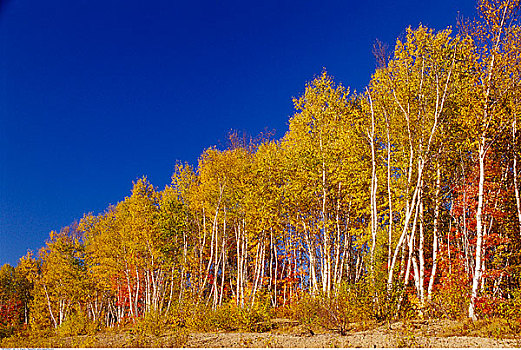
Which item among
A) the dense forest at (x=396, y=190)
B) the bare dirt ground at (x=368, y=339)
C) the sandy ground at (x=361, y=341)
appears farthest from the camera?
the dense forest at (x=396, y=190)

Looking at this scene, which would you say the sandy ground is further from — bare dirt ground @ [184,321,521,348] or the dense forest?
the dense forest

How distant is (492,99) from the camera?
11.6 m

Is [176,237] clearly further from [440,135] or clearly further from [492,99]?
[492,99]

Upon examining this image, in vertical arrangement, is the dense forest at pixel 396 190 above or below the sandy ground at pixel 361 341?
above

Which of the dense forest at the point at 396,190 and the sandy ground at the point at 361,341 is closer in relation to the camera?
the sandy ground at the point at 361,341

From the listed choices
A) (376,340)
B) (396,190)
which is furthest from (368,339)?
(396,190)

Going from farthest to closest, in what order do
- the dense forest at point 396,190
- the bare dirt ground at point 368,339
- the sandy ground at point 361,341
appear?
1. the dense forest at point 396,190
2. the bare dirt ground at point 368,339
3. the sandy ground at point 361,341

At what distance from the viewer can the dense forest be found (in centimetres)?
1133

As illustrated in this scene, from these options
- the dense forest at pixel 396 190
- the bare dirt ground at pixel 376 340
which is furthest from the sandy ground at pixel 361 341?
the dense forest at pixel 396 190

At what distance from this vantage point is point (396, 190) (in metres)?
13.2

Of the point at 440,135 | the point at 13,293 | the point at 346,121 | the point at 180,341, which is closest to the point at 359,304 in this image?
the point at 180,341

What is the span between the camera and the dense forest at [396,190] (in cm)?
1133

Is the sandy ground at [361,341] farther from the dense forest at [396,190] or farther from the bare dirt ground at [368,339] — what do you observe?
the dense forest at [396,190]

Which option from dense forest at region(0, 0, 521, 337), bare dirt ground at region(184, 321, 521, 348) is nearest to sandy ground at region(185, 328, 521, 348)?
bare dirt ground at region(184, 321, 521, 348)
